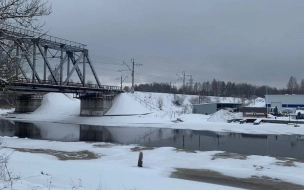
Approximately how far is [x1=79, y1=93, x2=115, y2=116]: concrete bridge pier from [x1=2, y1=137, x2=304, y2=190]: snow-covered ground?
39.6m

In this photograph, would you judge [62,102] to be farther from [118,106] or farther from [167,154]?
[167,154]

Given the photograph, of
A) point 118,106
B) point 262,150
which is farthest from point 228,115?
point 262,150

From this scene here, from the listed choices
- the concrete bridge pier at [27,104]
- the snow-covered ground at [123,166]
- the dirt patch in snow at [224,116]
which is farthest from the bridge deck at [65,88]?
the dirt patch in snow at [224,116]

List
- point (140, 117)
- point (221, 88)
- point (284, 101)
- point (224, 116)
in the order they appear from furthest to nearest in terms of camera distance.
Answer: point (221, 88)
point (284, 101)
point (140, 117)
point (224, 116)

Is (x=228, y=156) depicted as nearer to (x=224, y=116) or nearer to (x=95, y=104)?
(x=224, y=116)

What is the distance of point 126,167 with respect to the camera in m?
17.4

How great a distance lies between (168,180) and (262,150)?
47.1 feet

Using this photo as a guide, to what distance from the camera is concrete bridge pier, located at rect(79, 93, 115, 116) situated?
68.1 m

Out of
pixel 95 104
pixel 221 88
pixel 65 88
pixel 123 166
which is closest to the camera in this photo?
pixel 123 166

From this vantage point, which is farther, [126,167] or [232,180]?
[126,167]

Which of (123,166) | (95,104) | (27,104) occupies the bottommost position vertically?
(123,166)

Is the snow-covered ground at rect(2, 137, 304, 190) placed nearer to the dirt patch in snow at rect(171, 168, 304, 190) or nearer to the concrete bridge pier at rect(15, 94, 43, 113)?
the dirt patch in snow at rect(171, 168, 304, 190)

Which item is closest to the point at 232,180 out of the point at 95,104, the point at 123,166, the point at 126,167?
the point at 126,167

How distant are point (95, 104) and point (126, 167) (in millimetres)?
52850
